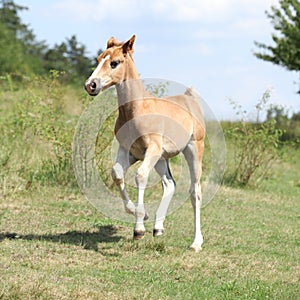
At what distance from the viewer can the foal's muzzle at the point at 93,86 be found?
7267mm

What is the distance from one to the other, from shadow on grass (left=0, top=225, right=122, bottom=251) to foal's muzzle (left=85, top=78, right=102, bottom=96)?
6.31 ft

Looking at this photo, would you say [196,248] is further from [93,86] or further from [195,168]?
[93,86]

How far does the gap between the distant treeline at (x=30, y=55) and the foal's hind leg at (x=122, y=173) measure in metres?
9.16

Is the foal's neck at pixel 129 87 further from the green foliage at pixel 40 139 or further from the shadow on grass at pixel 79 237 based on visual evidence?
the green foliage at pixel 40 139

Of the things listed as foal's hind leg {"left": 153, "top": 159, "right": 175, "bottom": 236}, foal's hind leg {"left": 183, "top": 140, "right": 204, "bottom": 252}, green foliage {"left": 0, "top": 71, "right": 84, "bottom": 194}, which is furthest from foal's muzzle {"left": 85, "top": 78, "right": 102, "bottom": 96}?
green foliage {"left": 0, "top": 71, "right": 84, "bottom": 194}

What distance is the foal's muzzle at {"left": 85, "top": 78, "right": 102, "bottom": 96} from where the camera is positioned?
7.27m

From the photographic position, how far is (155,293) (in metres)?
5.99

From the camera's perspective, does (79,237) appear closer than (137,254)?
No

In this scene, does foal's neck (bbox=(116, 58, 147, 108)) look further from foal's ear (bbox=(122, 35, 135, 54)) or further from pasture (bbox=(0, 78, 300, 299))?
pasture (bbox=(0, 78, 300, 299))

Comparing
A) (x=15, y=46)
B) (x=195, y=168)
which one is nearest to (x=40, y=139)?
(x=195, y=168)

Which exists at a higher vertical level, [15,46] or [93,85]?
[15,46]

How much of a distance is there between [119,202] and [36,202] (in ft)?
4.66

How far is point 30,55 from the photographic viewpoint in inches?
1640

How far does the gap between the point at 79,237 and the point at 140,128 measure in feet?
5.84
